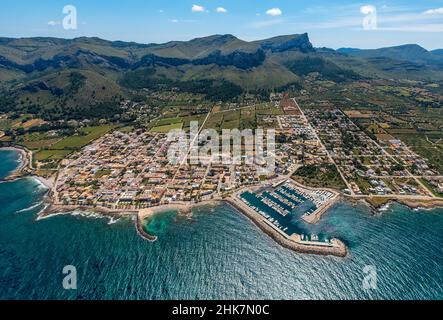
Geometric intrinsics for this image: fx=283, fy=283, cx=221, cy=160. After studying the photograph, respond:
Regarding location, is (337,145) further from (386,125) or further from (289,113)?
(289,113)

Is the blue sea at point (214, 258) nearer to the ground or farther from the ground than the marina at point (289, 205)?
nearer to the ground

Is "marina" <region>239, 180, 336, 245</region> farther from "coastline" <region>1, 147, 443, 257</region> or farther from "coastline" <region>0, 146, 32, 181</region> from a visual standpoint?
"coastline" <region>0, 146, 32, 181</region>

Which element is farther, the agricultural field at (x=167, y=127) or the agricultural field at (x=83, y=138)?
the agricultural field at (x=167, y=127)

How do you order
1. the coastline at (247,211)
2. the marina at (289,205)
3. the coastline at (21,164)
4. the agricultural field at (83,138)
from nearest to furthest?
the coastline at (247,211) → the marina at (289,205) → the coastline at (21,164) → the agricultural field at (83,138)

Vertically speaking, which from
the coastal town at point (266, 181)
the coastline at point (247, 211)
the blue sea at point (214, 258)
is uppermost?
the coastal town at point (266, 181)

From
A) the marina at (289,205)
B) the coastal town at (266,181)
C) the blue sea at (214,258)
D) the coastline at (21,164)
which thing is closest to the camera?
the blue sea at (214,258)

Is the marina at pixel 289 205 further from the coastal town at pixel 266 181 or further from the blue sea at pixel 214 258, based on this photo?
the blue sea at pixel 214 258

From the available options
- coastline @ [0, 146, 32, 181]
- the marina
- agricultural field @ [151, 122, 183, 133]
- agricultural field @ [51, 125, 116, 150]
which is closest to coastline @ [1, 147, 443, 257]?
the marina

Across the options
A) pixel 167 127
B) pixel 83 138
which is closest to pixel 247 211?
pixel 167 127

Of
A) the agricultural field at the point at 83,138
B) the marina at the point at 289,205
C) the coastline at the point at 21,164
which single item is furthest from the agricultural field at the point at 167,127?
the marina at the point at 289,205
